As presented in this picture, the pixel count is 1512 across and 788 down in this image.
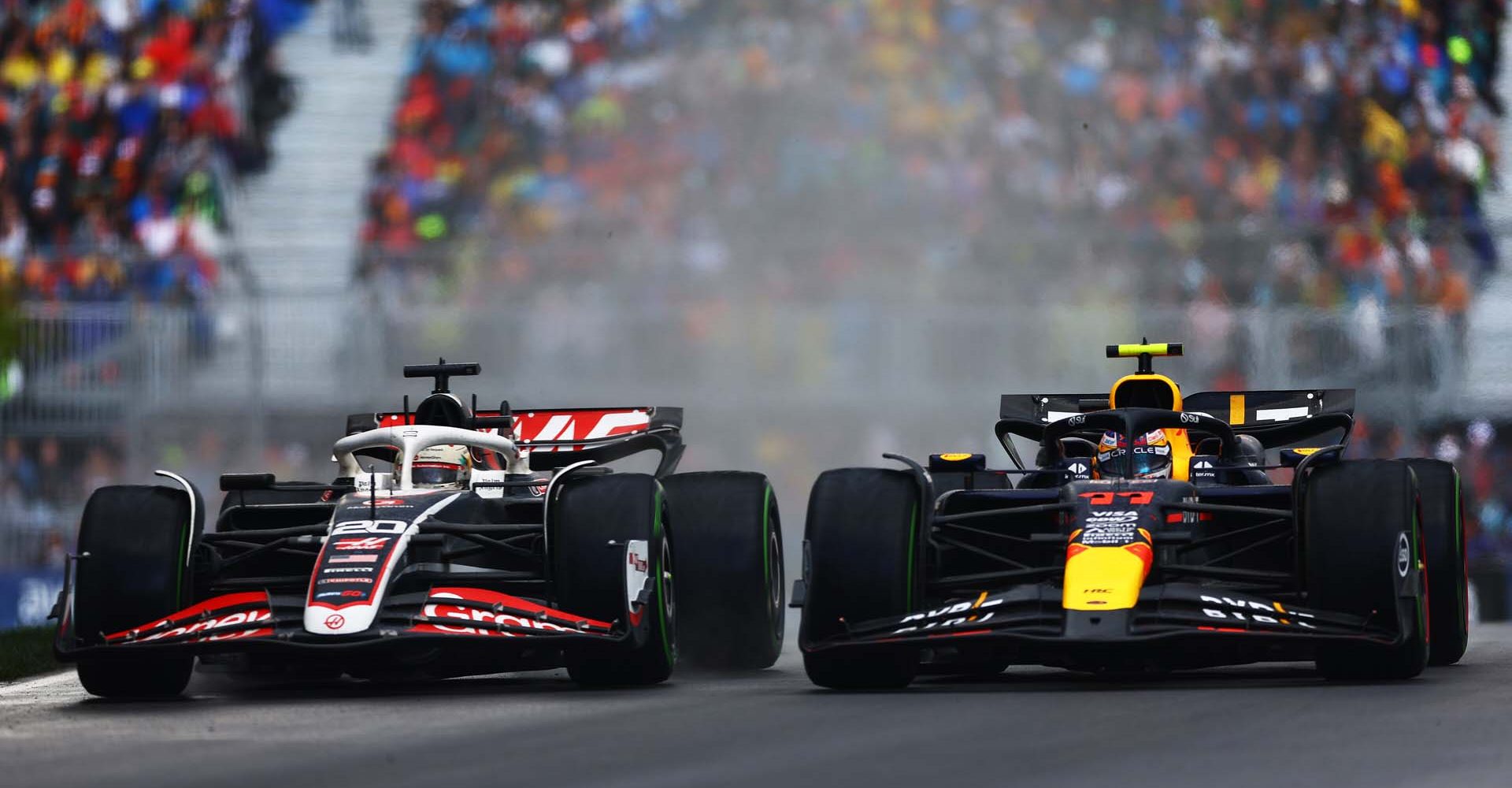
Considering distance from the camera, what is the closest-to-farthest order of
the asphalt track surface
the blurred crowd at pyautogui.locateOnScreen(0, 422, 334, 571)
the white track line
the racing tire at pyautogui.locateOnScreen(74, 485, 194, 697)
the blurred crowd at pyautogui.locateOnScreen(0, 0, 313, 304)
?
the asphalt track surface < the racing tire at pyautogui.locateOnScreen(74, 485, 194, 697) < the white track line < the blurred crowd at pyautogui.locateOnScreen(0, 422, 334, 571) < the blurred crowd at pyautogui.locateOnScreen(0, 0, 313, 304)

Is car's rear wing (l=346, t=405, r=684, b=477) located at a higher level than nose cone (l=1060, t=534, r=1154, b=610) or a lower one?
higher

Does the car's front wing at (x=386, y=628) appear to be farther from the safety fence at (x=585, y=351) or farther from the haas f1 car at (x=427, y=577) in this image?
the safety fence at (x=585, y=351)

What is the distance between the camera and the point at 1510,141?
20.7 m

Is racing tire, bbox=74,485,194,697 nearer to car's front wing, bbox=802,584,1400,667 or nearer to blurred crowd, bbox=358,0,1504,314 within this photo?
car's front wing, bbox=802,584,1400,667

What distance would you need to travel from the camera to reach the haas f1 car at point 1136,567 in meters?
8.45

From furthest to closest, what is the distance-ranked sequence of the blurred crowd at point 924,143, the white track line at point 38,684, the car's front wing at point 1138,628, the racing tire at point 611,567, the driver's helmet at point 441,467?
the blurred crowd at point 924,143 < the driver's helmet at point 441,467 < the white track line at point 38,684 < the racing tire at point 611,567 < the car's front wing at point 1138,628

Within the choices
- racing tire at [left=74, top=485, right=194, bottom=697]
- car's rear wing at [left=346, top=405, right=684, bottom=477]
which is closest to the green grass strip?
racing tire at [left=74, top=485, right=194, bottom=697]

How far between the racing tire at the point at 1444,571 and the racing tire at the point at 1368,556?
3.31 feet

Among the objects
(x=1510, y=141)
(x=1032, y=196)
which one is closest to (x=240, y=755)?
(x=1032, y=196)

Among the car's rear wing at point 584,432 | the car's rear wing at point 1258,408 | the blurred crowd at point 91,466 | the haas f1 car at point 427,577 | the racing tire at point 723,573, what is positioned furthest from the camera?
the blurred crowd at point 91,466

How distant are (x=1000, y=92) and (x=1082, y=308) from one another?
236 centimetres

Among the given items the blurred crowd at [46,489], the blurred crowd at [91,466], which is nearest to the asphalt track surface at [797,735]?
the blurred crowd at [91,466]

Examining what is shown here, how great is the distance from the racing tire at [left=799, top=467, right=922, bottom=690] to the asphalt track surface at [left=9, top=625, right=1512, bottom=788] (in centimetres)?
17

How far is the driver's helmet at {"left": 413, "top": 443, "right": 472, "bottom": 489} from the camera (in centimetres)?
1062
